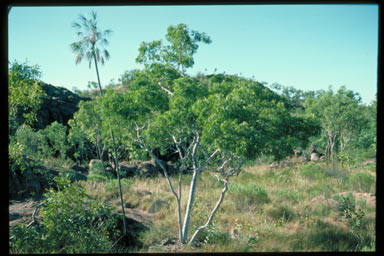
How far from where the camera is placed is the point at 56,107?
15.2 meters

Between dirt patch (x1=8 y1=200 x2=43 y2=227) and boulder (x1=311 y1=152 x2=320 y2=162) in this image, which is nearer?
dirt patch (x1=8 y1=200 x2=43 y2=227)

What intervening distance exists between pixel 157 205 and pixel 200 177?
10.2 feet

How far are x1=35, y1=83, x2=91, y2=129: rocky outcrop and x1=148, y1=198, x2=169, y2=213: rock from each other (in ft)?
34.7

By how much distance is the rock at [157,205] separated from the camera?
21.9ft

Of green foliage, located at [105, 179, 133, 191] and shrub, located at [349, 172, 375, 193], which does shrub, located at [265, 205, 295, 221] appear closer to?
shrub, located at [349, 172, 375, 193]

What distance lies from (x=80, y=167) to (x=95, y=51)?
6.55m

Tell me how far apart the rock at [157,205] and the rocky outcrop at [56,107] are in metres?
10.6

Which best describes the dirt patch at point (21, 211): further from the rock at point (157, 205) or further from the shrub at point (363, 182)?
the shrub at point (363, 182)

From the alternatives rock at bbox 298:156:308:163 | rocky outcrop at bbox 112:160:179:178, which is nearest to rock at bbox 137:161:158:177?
rocky outcrop at bbox 112:160:179:178

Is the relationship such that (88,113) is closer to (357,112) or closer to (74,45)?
(74,45)

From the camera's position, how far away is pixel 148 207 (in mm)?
6949

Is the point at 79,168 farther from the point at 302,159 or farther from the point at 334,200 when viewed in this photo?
the point at 302,159

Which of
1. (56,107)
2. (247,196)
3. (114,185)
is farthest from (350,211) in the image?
(56,107)

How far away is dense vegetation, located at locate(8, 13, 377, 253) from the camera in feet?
10.9
